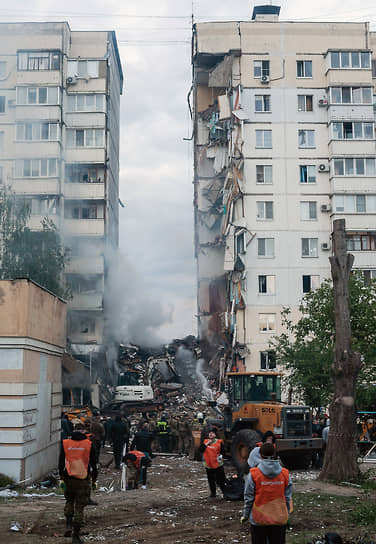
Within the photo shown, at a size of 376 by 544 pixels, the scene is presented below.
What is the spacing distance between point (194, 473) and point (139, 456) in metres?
4.21

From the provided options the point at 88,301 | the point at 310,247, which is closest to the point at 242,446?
the point at 88,301

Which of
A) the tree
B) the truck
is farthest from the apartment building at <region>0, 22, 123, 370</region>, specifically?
the truck

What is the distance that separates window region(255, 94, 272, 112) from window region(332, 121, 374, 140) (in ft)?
15.8

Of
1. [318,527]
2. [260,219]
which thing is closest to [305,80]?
[260,219]

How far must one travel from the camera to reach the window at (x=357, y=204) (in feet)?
140

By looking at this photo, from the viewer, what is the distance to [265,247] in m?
42.7

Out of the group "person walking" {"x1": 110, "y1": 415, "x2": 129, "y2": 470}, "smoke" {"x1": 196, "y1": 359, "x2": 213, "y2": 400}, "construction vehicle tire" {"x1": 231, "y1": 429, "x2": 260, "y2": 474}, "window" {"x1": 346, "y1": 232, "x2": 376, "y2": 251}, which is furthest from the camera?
"window" {"x1": 346, "y1": 232, "x2": 376, "y2": 251}

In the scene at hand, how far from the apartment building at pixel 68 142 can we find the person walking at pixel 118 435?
24822 mm

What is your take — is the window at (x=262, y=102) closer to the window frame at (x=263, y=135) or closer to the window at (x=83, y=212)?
the window frame at (x=263, y=135)

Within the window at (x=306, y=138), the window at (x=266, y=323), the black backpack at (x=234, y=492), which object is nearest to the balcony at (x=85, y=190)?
the window at (x=266, y=323)

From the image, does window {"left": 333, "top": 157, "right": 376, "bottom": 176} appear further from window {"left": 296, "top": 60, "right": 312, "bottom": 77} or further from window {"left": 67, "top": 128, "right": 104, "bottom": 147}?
window {"left": 67, "top": 128, "right": 104, "bottom": 147}

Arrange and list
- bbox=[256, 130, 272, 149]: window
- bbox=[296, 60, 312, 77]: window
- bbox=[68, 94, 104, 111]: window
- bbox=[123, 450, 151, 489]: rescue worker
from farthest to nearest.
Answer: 1. bbox=[68, 94, 104, 111]: window
2. bbox=[296, 60, 312, 77]: window
3. bbox=[256, 130, 272, 149]: window
4. bbox=[123, 450, 151, 489]: rescue worker

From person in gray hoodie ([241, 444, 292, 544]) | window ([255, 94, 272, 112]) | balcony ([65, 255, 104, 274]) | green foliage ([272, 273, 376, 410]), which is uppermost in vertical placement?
window ([255, 94, 272, 112])

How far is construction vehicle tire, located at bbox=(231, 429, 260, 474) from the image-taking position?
17781 mm
